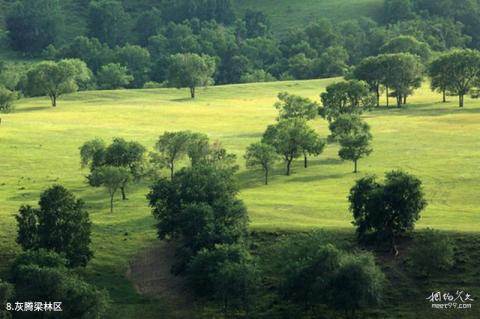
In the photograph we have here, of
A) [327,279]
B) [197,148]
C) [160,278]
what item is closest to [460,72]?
[197,148]

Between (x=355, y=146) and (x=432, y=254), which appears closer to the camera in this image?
(x=432, y=254)

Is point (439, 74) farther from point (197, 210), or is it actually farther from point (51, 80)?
point (197, 210)

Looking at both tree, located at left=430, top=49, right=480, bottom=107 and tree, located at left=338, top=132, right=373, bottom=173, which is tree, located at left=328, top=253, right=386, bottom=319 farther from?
tree, located at left=430, top=49, right=480, bottom=107

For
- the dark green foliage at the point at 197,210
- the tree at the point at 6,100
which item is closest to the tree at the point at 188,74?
the tree at the point at 6,100

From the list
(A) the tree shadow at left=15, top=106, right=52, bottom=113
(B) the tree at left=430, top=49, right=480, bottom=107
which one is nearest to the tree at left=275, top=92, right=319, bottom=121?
(B) the tree at left=430, top=49, right=480, bottom=107

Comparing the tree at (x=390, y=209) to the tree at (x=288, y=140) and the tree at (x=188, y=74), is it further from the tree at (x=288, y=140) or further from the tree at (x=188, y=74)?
the tree at (x=188, y=74)

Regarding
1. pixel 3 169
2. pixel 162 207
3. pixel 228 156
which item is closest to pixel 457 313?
pixel 162 207

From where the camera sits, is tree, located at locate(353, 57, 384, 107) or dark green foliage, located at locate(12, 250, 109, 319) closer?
dark green foliage, located at locate(12, 250, 109, 319)
